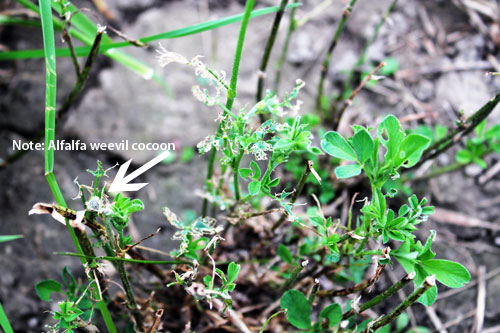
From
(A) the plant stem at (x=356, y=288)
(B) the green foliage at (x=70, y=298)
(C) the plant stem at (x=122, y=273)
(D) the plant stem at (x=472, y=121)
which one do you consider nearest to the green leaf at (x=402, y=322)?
(A) the plant stem at (x=356, y=288)

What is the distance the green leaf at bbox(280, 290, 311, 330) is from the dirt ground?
1.88ft

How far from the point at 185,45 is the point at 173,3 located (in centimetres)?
25

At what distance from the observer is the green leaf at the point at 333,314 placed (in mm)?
1091

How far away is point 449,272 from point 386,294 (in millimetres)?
144

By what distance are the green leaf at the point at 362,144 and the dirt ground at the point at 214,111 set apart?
2.68 ft

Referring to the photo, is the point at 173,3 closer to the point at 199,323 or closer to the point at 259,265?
the point at 259,265

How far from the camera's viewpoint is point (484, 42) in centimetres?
198

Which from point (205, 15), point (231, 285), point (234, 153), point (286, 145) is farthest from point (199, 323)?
point (205, 15)

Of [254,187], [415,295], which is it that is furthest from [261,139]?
[415,295]

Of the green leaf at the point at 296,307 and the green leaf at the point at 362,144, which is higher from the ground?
the green leaf at the point at 362,144

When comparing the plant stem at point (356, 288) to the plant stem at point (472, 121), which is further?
the plant stem at point (472, 121)

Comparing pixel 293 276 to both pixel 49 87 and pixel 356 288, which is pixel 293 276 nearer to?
pixel 356 288

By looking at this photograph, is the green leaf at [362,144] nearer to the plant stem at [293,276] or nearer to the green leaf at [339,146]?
the green leaf at [339,146]

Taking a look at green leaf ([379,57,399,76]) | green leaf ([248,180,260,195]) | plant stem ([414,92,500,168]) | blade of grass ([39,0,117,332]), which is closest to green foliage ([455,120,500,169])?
plant stem ([414,92,500,168])
